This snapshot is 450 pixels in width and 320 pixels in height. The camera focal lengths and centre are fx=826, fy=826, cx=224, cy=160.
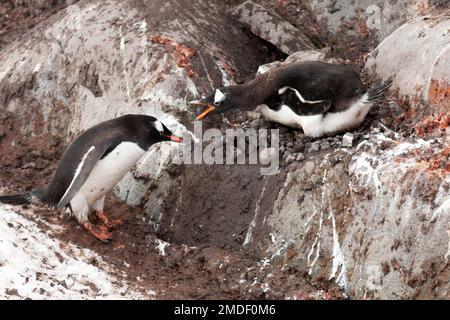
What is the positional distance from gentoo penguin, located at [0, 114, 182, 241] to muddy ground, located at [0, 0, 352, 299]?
206mm

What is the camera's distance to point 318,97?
7.51 metres

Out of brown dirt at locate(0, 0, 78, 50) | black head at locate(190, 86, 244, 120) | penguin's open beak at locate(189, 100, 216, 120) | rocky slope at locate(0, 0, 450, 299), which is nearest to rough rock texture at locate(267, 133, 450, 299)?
rocky slope at locate(0, 0, 450, 299)

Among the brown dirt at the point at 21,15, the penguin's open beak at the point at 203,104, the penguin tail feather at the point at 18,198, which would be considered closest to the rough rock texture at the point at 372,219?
the penguin's open beak at the point at 203,104

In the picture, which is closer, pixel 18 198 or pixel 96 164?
pixel 96 164

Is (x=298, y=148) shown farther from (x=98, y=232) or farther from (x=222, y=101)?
(x=98, y=232)

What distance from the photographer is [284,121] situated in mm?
7824

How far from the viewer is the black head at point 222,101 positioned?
805 centimetres

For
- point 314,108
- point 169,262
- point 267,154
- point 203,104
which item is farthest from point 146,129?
point 314,108

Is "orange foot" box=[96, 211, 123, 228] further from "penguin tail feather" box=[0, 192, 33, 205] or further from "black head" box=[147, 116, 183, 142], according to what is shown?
"black head" box=[147, 116, 183, 142]

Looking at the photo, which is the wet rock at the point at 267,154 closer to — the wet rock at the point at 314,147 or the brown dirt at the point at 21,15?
the wet rock at the point at 314,147

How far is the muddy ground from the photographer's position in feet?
21.9

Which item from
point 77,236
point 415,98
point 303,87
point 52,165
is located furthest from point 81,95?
point 415,98

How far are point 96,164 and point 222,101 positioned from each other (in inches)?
55.6

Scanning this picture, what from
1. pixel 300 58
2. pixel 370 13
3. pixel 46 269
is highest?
pixel 370 13
